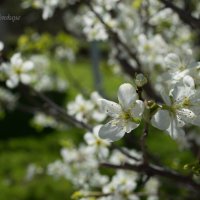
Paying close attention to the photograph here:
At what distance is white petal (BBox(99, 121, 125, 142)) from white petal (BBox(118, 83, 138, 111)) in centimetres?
9

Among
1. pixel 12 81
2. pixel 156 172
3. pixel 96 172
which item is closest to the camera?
pixel 156 172

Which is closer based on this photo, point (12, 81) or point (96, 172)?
point (12, 81)

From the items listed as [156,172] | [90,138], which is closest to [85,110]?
[90,138]

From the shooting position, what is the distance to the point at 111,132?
5.03ft

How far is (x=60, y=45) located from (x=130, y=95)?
3720 mm

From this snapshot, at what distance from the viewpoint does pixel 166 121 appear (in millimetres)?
1455

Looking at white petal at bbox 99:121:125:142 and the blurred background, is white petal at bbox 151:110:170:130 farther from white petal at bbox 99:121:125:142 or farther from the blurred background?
the blurred background

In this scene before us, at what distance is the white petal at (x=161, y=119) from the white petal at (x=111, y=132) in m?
0.13

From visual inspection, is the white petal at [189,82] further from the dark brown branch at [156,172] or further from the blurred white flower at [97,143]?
the blurred white flower at [97,143]

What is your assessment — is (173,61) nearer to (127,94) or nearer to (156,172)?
(127,94)

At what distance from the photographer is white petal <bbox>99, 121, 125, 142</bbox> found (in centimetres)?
152

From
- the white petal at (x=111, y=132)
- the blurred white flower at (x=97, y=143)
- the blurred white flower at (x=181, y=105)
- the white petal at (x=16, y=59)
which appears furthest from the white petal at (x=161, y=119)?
the white petal at (x=16, y=59)

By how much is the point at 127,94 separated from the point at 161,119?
14cm

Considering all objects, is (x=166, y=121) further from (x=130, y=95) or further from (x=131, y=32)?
(x=131, y=32)
